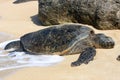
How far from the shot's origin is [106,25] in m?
9.59

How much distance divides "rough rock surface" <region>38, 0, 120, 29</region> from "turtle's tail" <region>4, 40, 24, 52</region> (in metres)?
2.19

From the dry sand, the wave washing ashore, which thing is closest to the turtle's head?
the dry sand

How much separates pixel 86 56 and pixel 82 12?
303cm

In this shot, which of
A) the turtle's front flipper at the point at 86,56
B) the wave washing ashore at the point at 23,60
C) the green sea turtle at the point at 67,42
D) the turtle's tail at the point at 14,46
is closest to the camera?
the turtle's front flipper at the point at 86,56

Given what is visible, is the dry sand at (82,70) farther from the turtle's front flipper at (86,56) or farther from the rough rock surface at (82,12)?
the rough rock surface at (82,12)

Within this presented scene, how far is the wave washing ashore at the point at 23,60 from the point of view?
730 centimetres

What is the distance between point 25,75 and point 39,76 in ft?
0.91

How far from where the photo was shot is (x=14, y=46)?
8.70 metres

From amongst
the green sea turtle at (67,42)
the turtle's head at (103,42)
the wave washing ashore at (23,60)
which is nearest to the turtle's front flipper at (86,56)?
the green sea turtle at (67,42)

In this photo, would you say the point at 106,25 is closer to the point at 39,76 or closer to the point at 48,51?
the point at 48,51

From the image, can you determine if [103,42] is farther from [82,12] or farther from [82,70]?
[82,12]

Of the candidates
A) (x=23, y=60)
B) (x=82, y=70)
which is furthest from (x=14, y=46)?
(x=82, y=70)

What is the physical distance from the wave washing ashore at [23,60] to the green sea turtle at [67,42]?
19 centimetres

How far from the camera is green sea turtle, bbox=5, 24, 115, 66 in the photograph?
7.73 metres
